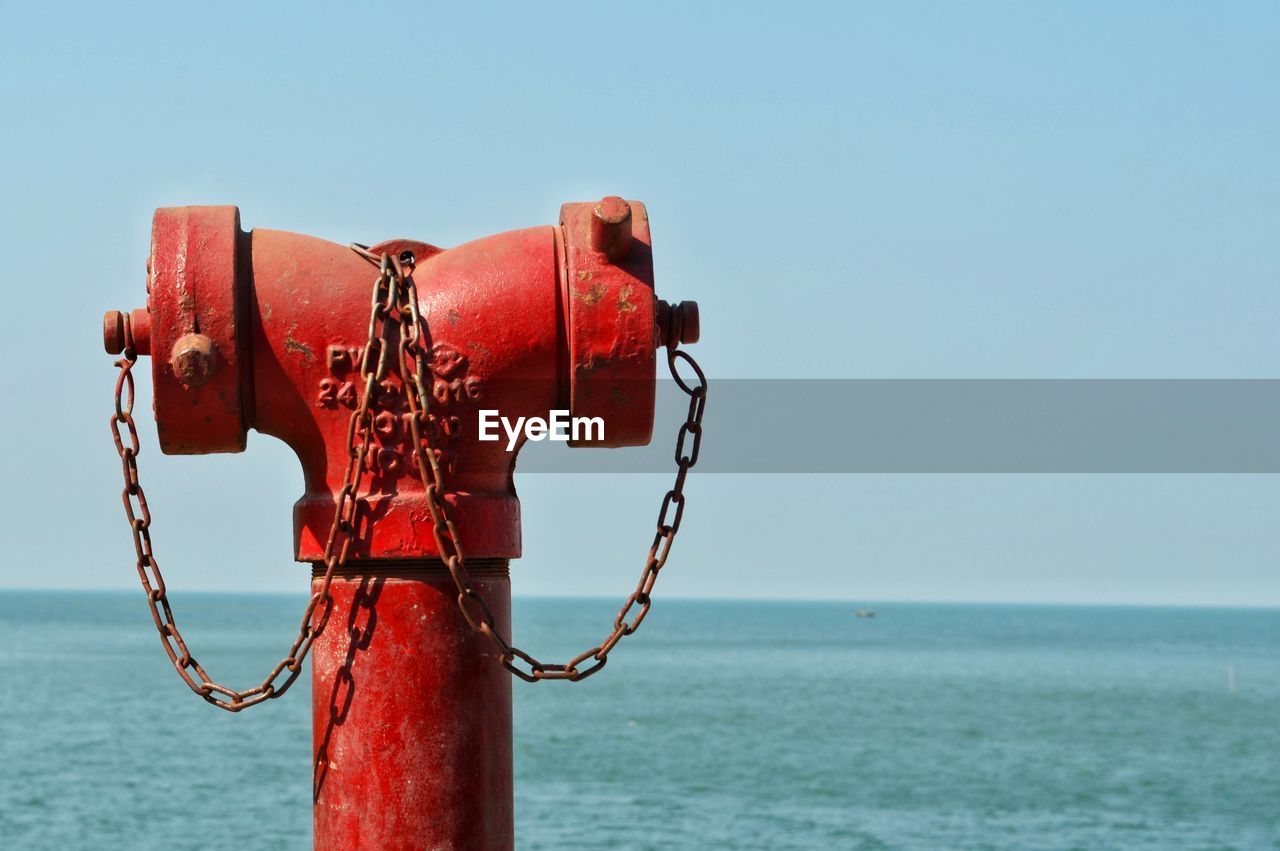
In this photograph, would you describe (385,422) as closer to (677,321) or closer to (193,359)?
(193,359)

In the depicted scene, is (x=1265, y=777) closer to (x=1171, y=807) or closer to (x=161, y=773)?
(x=1171, y=807)

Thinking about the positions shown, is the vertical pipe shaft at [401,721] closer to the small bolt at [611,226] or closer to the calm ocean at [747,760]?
the small bolt at [611,226]

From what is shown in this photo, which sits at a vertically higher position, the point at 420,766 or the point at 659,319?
the point at 659,319

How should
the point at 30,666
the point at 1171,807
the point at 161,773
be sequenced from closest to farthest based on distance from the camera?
the point at 1171,807 < the point at 161,773 < the point at 30,666

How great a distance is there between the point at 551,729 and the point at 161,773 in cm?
1118

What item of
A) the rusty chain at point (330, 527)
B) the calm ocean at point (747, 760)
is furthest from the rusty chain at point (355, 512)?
the calm ocean at point (747, 760)

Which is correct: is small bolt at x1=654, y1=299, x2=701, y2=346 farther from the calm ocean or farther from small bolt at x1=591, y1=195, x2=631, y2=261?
the calm ocean

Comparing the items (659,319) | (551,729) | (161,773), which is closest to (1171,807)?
(551,729)

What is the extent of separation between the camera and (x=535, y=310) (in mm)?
3580

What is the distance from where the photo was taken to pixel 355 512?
138 inches

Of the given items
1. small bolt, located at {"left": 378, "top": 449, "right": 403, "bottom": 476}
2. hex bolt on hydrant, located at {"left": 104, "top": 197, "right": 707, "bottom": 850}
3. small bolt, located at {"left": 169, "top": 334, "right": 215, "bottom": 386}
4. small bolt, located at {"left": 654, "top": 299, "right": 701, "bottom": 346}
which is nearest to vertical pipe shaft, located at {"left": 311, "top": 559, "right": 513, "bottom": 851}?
hex bolt on hydrant, located at {"left": 104, "top": 197, "right": 707, "bottom": 850}

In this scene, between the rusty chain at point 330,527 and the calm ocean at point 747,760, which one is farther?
the calm ocean at point 747,760

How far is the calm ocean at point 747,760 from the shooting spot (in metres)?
27.2

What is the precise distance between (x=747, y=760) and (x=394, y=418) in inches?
1325
